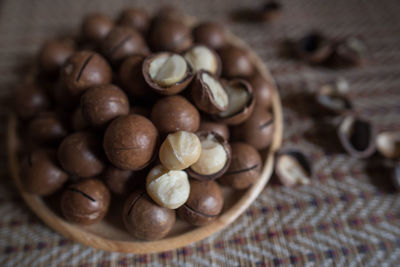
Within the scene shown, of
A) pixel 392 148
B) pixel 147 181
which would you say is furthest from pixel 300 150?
pixel 147 181

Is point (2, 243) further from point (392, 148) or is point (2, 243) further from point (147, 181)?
point (392, 148)

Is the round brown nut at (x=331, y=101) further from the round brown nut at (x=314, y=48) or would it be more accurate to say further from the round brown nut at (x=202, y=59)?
the round brown nut at (x=202, y=59)

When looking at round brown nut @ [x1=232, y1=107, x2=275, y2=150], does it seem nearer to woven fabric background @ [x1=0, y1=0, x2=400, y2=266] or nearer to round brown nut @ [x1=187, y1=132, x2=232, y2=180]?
round brown nut @ [x1=187, y1=132, x2=232, y2=180]

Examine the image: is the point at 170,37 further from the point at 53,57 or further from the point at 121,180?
the point at 121,180

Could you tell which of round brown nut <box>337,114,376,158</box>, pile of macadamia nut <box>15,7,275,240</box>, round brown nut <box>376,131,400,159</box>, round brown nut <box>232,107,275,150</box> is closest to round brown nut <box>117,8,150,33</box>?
pile of macadamia nut <box>15,7,275,240</box>

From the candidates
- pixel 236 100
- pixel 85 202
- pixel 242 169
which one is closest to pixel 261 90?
pixel 236 100

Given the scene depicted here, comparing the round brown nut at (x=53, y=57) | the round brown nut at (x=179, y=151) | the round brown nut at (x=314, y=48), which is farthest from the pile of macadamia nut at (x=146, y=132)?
the round brown nut at (x=314, y=48)
